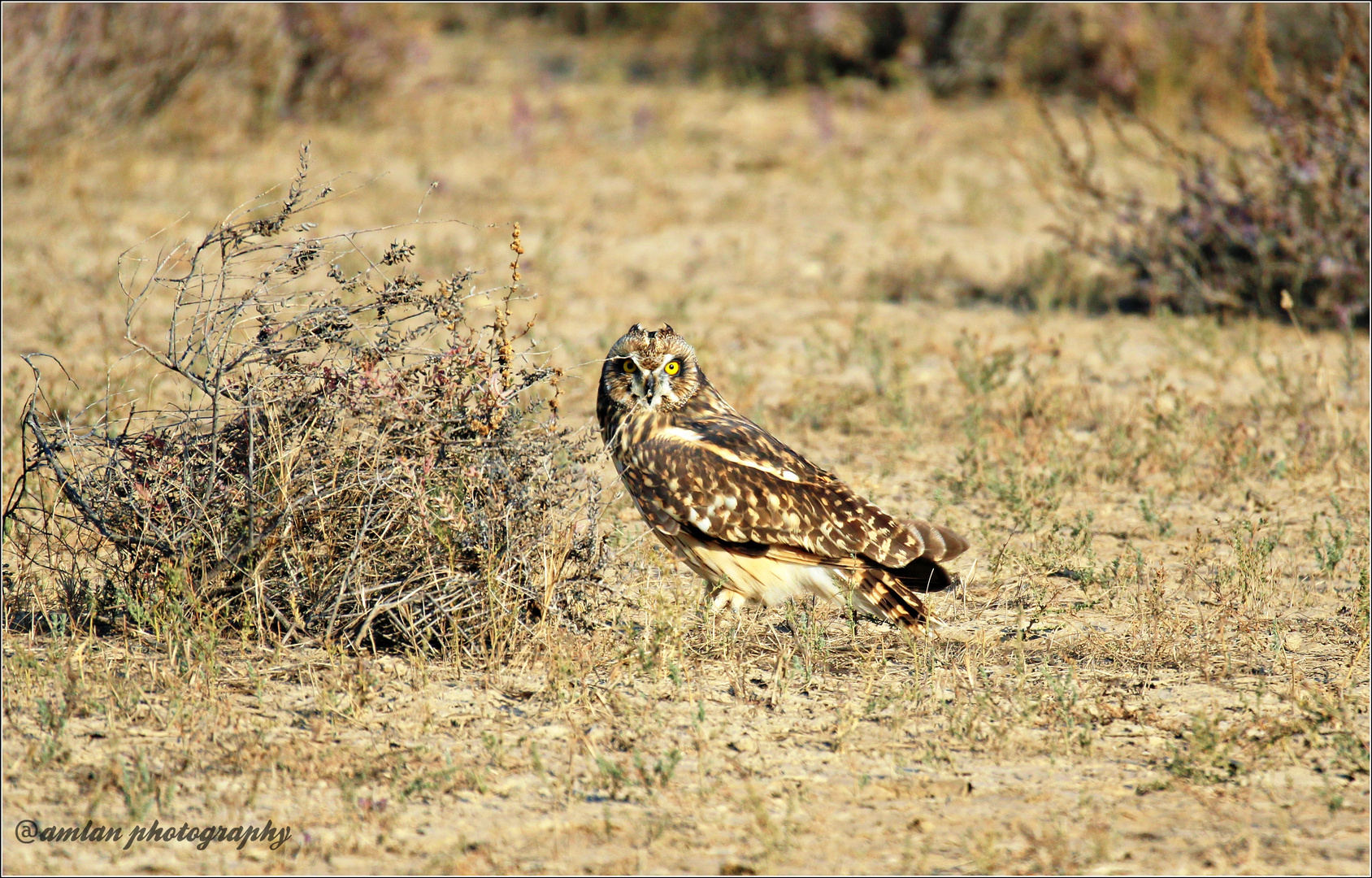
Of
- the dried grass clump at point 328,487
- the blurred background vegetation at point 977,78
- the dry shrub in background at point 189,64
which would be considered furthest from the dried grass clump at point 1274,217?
the dry shrub in background at point 189,64

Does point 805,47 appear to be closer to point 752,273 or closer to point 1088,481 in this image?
point 752,273

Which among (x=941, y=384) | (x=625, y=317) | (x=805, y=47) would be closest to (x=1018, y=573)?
(x=941, y=384)

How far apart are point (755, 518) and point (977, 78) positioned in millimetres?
10968

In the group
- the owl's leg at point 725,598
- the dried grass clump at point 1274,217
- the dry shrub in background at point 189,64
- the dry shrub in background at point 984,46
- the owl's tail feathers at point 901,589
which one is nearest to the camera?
the owl's tail feathers at point 901,589

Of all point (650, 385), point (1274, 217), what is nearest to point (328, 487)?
point (650, 385)

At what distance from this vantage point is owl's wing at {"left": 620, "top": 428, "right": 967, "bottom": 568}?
513 cm

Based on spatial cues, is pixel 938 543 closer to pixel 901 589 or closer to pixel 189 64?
pixel 901 589

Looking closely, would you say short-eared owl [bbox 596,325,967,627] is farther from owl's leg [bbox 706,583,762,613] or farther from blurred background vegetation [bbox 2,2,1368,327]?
blurred background vegetation [bbox 2,2,1368,327]

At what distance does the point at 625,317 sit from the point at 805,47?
6798 mm

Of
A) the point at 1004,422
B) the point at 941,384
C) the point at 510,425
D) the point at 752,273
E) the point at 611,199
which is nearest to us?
the point at 510,425

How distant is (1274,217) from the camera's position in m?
9.00

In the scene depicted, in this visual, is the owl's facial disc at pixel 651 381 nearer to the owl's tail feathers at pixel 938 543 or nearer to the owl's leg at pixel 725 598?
the owl's leg at pixel 725 598

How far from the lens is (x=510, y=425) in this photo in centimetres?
478

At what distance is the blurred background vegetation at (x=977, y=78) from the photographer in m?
8.95
